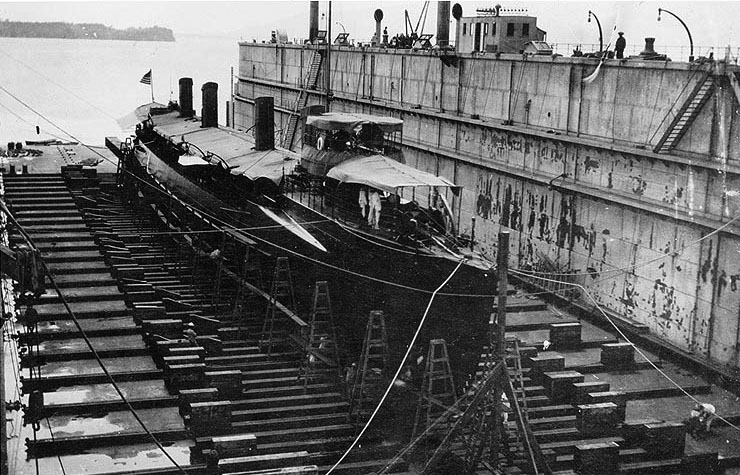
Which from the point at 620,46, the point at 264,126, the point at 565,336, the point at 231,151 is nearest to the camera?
the point at 565,336

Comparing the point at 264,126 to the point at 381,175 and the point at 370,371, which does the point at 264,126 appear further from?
the point at 370,371

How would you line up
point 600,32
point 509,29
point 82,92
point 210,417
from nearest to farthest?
1. point 210,417
2. point 600,32
3. point 509,29
4. point 82,92

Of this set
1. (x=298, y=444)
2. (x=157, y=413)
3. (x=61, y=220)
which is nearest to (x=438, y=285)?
(x=298, y=444)

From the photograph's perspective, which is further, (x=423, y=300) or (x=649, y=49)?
(x=649, y=49)

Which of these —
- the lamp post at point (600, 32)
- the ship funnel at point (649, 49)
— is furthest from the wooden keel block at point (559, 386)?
the lamp post at point (600, 32)

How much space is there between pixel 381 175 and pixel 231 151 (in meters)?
11.7

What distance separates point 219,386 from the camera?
1711cm

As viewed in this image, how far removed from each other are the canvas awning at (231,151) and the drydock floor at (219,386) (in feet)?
12.7

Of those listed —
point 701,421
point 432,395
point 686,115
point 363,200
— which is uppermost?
point 686,115

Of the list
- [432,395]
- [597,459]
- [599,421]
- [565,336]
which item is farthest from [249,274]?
[597,459]

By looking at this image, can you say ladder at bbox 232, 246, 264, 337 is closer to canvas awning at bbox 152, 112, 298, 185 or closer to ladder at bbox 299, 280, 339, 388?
canvas awning at bbox 152, 112, 298, 185

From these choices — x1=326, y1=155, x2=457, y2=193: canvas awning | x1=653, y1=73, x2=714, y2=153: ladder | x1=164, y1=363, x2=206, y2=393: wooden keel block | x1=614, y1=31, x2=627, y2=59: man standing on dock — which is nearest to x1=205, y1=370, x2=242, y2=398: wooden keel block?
x1=164, y1=363, x2=206, y2=393: wooden keel block

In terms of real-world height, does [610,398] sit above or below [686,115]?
below

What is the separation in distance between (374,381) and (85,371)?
678 centimetres
